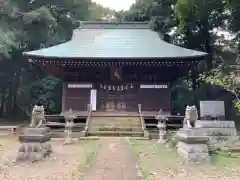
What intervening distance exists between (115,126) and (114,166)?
28.0ft

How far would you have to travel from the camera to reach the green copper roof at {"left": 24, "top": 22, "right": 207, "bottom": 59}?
59.7 ft

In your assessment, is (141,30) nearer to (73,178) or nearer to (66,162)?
(66,162)

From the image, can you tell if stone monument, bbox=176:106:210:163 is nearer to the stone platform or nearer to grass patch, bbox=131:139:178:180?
grass patch, bbox=131:139:178:180

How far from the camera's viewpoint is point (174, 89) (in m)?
29.8

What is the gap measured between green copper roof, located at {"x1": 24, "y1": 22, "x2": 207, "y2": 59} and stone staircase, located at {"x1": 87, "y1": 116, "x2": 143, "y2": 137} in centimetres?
372

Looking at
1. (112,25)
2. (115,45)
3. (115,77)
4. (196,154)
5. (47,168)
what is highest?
(112,25)

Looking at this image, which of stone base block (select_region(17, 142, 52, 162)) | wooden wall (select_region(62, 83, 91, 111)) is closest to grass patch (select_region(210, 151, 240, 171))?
stone base block (select_region(17, 142, 52, 162))

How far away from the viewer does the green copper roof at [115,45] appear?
59.7 ft

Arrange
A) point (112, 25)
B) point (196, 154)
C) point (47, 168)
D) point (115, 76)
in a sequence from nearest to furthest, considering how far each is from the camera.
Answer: point (47, 168), point (196, 154), point (115, 76), point (112, 25)

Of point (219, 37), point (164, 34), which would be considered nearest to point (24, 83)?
point (164, 34)

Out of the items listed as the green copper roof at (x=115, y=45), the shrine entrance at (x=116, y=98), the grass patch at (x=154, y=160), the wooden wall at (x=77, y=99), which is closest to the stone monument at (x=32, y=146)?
the grass patch at (x=154, y=160)

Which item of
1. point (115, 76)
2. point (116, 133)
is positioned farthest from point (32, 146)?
point (115, 76)

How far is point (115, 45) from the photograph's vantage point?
20547 millimetres

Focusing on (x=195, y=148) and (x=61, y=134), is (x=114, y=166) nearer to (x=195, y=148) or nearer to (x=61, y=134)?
(x=195, y=148)
